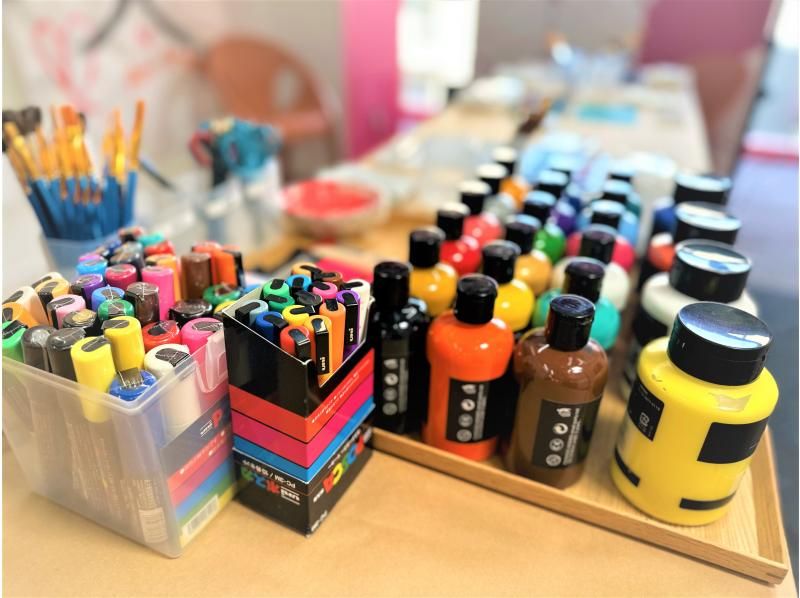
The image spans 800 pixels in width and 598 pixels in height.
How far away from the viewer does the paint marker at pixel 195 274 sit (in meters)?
0.53

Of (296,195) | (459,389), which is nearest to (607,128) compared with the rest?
(296,195)

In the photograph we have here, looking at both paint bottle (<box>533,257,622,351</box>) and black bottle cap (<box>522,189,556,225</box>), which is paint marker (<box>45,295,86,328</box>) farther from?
black bottle cap (<box>522,189,556,225</box>)

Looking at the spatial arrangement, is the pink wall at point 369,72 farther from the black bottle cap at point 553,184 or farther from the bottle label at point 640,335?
the bottle label at point 640,335

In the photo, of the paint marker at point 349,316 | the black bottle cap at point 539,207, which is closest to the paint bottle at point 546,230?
the black bottle cap at point 539,207

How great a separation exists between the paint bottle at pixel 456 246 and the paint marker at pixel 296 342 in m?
0.29

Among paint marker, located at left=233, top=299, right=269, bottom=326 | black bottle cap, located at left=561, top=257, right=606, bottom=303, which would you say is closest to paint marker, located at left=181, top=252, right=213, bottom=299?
paint marker, located at left=233, top=299, right=269, bottom=326

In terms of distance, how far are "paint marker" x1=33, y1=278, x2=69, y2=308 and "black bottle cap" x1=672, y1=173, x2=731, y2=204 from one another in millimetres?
738

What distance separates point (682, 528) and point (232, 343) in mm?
399

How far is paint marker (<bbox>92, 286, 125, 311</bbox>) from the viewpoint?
47cm

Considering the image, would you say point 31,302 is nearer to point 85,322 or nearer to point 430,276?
point 85,322

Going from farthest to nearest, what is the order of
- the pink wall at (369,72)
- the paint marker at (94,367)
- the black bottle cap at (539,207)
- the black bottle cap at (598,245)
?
1. the pink wall at (369,72)
2. the black bottle cap at (539,207)
3. the black bottle cap at (598,245)
4. the paint marker at (94,367)

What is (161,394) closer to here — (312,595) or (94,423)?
(94,423)

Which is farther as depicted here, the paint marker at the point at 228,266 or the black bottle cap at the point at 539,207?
the black bottle cap at the point at 539,207

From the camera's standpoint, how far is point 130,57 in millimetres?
1867
